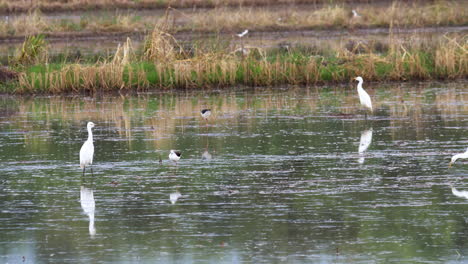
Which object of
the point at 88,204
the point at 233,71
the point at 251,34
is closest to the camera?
the point at 88,204

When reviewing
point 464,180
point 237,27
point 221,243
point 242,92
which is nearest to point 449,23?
point 237,27

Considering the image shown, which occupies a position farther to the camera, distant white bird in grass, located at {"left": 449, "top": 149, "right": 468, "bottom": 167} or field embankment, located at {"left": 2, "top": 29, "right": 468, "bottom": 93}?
field embankment, located at {"left": 2, "top": 29, "right": 468, "bottom": 93}

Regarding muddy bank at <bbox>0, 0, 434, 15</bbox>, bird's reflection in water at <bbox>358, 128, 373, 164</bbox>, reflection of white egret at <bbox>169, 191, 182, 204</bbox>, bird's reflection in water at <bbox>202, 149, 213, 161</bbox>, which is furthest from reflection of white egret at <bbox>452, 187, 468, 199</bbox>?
muddy bank at <bbox>0, 0, 434, 15</bbox>

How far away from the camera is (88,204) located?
46.3 feet

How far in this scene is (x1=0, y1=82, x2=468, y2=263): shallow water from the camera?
37.5ft

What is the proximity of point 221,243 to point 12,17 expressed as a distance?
44.9m

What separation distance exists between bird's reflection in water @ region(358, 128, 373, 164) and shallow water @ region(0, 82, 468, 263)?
10 centimetres

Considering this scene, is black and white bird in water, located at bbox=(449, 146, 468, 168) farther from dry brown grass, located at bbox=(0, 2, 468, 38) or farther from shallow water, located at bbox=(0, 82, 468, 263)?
dry brown grass, located at bbox=(0, 2, 468, 38)

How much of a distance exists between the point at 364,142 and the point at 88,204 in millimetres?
6536

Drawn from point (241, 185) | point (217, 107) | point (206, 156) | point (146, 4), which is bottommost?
point (241, 185)

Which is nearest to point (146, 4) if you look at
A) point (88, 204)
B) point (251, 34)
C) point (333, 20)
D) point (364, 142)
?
point (251, 34)

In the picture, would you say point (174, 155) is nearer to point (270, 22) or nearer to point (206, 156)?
point (206, 156)

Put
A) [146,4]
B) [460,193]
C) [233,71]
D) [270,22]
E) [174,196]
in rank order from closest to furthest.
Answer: [460,193] < [174,196] < [233,71] < [270,22] < [146,4]

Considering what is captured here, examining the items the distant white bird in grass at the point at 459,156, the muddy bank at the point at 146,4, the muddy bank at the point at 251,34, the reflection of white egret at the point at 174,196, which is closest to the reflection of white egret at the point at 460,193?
the distant white bird in grass at the point at 459,156
